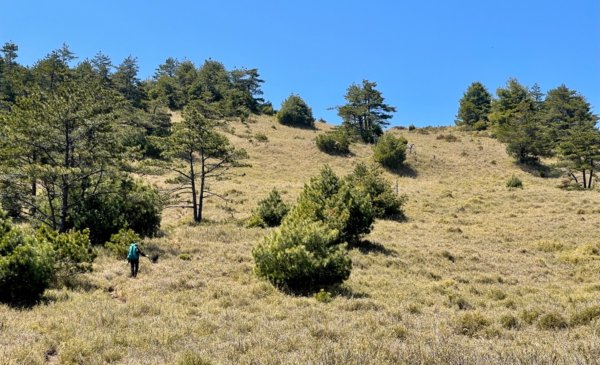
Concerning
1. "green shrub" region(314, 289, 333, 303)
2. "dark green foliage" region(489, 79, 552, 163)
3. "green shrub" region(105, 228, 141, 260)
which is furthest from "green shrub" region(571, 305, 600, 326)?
"dark green foliage" region(489, 79, 552, 163)

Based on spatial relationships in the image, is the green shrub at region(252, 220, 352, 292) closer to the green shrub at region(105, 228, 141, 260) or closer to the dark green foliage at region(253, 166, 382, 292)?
the dark green foliage at region(253, 166, 382, 292)

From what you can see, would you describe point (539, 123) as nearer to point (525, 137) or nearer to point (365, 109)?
point (525, 137)

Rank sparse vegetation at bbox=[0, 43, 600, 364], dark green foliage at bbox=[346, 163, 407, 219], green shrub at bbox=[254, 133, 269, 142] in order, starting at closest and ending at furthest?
1. sparse vegetation at bbox=[0, 43, 600, 364]
2. dark green foliage at bbox=[346, 163, 407, 219]
3. green shrub at bbox=[254, 133, 269, 142]

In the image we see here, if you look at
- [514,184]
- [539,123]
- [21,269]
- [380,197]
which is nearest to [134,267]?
[21,269]

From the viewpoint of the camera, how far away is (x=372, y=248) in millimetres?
23359

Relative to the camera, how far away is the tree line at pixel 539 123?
49.0 meters

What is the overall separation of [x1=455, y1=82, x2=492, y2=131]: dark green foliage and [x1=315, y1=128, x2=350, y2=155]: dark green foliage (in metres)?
32.2

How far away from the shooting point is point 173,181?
33.1 metres

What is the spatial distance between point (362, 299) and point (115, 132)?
17.2 m

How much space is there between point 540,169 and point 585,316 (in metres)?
50.0

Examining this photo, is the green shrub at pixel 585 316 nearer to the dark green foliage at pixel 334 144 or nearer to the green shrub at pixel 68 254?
the green shrub at pixel 68 254

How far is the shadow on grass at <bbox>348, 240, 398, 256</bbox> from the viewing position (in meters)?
22.6

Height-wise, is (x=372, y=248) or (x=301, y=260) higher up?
(x=301, y=260)

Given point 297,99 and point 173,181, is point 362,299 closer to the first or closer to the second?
point 173,181
